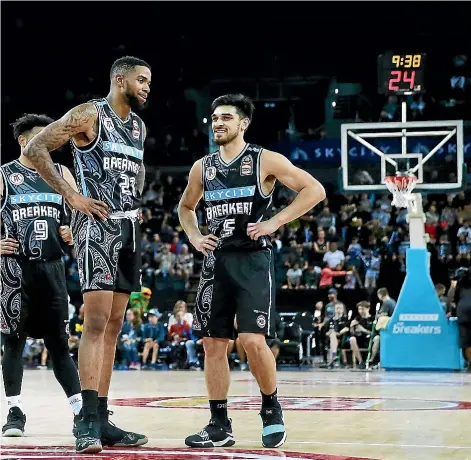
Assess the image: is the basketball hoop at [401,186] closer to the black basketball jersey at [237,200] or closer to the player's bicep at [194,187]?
the player's bicep at [194,187]

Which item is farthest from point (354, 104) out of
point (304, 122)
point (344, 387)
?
point (344, 387)

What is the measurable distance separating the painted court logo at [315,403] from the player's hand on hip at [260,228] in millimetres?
2782

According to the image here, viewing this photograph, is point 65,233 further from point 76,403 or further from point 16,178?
point 76,403

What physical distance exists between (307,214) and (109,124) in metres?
18.8

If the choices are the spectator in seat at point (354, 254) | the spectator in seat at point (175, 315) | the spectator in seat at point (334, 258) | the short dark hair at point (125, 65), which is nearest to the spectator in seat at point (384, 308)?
the spectator in seat at point (334, 258)

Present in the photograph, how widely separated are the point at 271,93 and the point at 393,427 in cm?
2512

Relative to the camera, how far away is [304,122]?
99.3 feet

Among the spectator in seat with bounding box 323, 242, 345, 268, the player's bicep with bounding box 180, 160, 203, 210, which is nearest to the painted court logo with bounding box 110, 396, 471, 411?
the player's bicep with bounding box 180, 160, 203, 210

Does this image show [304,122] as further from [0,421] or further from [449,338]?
[0,421]

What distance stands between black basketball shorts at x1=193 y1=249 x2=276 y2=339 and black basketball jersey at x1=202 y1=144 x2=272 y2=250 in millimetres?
90

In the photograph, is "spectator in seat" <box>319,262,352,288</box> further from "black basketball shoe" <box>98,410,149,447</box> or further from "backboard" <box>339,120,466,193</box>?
"black basketball shoe" <box>98,410,149,447</box>

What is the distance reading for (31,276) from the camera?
6684 mm

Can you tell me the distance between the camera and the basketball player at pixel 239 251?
588 cm

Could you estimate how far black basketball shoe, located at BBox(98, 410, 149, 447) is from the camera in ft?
18.3
